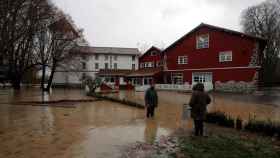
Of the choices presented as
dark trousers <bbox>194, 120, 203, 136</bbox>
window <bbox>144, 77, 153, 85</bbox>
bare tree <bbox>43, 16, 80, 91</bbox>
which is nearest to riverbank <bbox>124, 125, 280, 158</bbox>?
dark trousers <bbox>194, 120, 203, 136</bbox>

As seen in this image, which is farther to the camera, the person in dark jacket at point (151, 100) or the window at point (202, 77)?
the window at point (202, 77)

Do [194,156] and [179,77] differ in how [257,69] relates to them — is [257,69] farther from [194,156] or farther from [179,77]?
[194,156]

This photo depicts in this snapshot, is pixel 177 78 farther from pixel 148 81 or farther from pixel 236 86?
pixel 236 86

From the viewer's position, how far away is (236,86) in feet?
88.3

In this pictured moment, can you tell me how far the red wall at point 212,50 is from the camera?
88.5 feet

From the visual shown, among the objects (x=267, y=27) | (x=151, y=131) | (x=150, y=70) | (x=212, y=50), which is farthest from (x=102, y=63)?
(x=151, y=131)

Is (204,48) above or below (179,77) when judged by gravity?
above

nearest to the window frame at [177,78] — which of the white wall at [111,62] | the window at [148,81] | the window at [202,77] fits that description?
the window at [202,77]

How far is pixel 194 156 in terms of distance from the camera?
5184mm

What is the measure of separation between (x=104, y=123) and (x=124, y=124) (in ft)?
3.12

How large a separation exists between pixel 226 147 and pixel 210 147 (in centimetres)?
46

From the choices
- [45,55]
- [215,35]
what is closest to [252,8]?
[215,35]

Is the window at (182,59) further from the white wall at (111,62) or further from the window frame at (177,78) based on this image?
the white wall at (111,62)

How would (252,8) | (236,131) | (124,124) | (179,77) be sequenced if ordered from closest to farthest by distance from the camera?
(236,131), (124,124), (179,77), (252,8)
